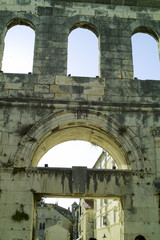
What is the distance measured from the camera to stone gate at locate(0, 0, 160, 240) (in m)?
8.14

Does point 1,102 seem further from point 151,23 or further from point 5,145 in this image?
point 151,23

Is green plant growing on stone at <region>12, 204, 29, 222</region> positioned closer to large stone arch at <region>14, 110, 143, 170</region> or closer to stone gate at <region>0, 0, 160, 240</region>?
stone gate at <region>0, 0, 160, 240</region>

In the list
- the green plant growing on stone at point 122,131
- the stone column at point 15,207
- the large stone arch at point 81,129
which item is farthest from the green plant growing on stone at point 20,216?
the green plant growing on stone at point 122,131

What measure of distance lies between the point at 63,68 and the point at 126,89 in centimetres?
214

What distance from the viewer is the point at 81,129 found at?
9.57 metres

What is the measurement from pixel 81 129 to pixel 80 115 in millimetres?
730

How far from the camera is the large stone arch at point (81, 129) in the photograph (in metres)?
8.55

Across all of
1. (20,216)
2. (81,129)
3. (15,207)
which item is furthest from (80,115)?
(20,216)

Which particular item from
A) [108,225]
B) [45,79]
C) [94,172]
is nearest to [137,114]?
[94,172]

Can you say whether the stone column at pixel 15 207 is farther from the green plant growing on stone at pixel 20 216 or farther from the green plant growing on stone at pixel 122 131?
the green plant growing on stone at pixel 122 131

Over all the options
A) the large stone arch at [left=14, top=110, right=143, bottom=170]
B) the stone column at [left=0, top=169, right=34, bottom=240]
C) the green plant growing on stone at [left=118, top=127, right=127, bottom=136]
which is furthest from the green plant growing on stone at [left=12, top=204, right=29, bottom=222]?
the green plant growing on stone at [left=118, top=127, right=127, bottom=136]

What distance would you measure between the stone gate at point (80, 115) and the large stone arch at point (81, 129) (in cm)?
3

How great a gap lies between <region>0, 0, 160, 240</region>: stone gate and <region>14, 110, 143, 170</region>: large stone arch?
3cm

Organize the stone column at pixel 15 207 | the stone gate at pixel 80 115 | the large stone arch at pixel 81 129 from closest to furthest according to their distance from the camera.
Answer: the stone column at pixel 15 207 → the stone gate at pixel 80 115 → the large stone arch at pixel 81 129
